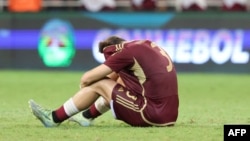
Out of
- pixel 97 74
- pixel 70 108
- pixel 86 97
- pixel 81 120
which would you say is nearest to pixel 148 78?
pixel 97 74

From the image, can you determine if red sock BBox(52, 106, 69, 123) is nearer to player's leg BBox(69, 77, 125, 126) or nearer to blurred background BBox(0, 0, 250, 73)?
player's leg BBox(69, 77, 125, 126)

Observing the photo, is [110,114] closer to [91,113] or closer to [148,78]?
[91,113]

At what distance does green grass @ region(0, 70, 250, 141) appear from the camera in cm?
866

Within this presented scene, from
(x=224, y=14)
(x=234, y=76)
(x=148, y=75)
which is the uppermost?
(x=148, y=75)

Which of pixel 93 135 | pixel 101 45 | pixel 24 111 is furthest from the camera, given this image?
pixel 24 111

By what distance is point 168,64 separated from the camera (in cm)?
923

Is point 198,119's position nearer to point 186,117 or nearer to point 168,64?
point 186,117

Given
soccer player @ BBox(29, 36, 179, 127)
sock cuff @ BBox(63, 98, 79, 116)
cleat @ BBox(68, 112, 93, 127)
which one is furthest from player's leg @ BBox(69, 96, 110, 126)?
sock cuff @ BBox(63, 98, 79, 116)

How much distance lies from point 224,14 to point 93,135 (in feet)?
34.8

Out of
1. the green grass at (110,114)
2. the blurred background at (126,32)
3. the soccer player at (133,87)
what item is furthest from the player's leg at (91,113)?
the blurred background at (126,32)

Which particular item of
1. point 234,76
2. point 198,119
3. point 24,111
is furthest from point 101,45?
point 234,76

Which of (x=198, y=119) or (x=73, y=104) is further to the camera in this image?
(x=198, y=119)

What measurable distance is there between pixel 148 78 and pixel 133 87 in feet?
0.74

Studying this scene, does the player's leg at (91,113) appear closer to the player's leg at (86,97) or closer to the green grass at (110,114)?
the green grass at (110,114)
